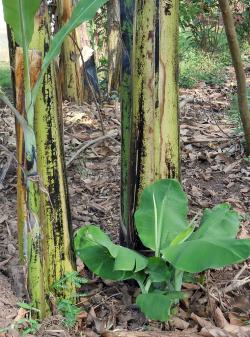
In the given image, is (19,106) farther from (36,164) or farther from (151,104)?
(151,104)

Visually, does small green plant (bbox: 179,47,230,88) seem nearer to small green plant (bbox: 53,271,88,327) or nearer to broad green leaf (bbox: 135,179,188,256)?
broad green leaf (bbox: 135,179,188,256)

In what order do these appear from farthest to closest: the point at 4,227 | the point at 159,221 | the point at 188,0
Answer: the point at 188,0 < the point at 4,227 < the point at 159,221

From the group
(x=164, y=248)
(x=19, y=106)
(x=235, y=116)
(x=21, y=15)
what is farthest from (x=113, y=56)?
(x=21, y=15)

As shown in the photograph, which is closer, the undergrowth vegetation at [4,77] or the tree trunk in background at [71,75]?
the tree trunk in background at [71,75]

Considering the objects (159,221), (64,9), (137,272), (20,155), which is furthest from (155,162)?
(64,9)

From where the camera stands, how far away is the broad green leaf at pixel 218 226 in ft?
6.85

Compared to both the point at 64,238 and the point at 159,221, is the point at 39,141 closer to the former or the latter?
the point at 64,238

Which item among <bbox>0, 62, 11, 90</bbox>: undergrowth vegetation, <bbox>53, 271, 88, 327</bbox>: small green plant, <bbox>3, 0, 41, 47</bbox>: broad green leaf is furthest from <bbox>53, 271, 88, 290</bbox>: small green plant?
<bbox>0, 62, 11, 90</bbox>: undergrowth vegetation

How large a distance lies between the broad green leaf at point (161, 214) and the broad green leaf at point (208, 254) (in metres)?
0.20

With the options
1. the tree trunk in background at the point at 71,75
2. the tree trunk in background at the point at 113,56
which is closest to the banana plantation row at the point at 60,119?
the tree trunk in background at the point at 71,75

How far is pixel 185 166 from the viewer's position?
3832 mm

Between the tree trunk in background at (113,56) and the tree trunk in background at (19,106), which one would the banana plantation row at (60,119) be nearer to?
the tree trunk in background at (19,106)

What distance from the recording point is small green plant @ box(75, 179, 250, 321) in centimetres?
188

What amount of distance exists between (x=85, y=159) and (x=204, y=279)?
1810mm
